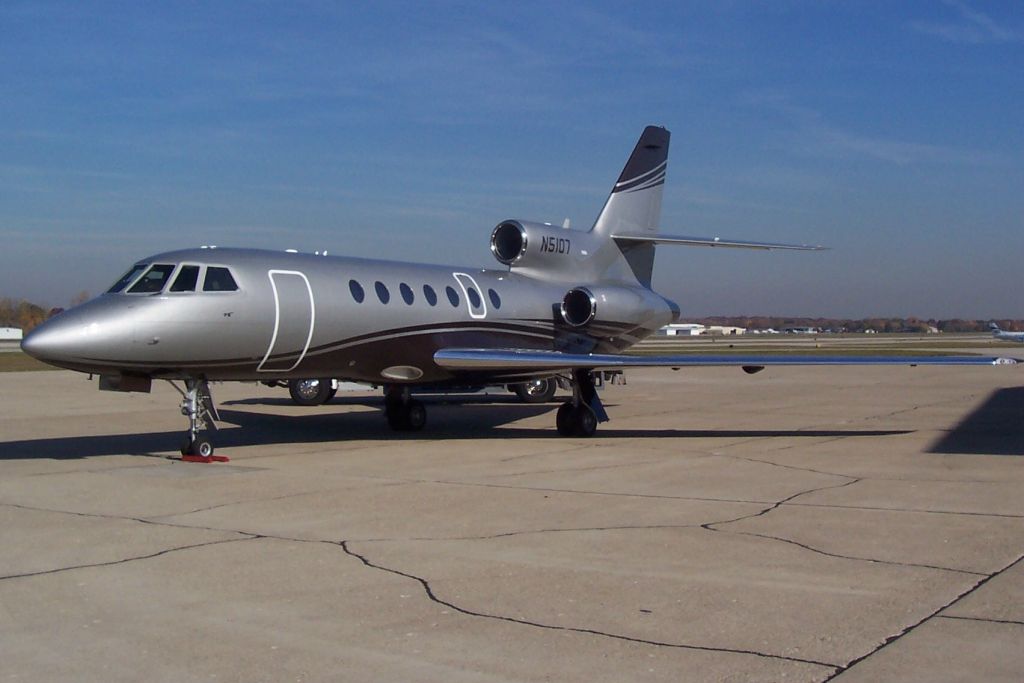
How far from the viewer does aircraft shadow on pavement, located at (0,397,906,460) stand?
16.2m

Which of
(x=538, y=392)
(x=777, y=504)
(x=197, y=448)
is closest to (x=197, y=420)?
(x=197, y=448)

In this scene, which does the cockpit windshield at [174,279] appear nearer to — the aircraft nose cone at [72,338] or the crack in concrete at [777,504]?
the aircraft nose cone at [72,338]

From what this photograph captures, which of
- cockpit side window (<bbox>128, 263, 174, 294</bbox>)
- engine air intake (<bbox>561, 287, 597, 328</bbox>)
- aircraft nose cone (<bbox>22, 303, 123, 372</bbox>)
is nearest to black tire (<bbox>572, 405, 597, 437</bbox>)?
engine air intake (<bbox>561, 287, 597, 328</bbox>)

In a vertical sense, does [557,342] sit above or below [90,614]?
above

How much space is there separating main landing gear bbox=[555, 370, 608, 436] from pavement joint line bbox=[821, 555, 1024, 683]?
35.5 ft

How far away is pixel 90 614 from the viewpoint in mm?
6633

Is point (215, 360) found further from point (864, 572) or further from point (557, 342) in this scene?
point (864, 572)

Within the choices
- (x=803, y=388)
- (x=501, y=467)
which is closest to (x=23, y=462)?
(x=501, y=467)

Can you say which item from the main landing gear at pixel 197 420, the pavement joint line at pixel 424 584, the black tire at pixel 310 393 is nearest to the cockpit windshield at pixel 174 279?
the main landing gear at pixel 197 420

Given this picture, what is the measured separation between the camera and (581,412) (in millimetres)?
18609

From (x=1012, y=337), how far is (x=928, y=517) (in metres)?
108

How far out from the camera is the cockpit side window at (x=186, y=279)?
1453cm

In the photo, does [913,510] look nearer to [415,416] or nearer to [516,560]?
[516,560]

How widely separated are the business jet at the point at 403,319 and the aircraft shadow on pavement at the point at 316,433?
830mm
